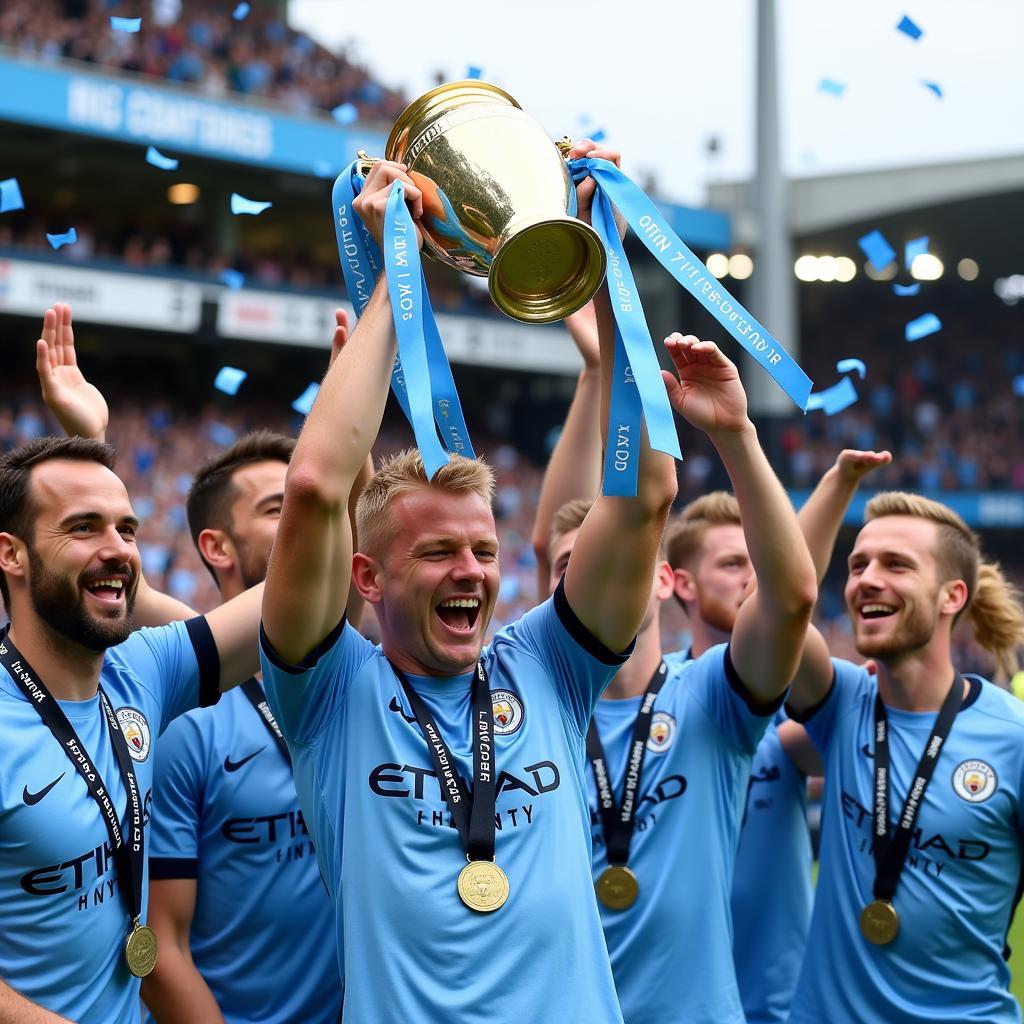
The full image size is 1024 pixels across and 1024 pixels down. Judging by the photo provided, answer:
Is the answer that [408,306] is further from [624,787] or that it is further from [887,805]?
[887,805]

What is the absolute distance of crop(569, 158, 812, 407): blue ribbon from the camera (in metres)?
2.82

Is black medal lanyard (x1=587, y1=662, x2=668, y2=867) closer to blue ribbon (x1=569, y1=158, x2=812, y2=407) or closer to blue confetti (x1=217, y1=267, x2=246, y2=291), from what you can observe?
blue ribbon (x1=569, y1=158, x2=812, y2=407)

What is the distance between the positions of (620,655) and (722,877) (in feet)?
2.89

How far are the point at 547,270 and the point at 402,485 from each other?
1.84ft

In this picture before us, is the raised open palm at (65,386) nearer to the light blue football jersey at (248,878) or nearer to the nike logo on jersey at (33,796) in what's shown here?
the light blue football jersey at (248,878)

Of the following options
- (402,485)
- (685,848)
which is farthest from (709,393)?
(685,848)

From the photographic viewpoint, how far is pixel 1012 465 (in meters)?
25.3

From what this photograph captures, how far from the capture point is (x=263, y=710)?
3.49m

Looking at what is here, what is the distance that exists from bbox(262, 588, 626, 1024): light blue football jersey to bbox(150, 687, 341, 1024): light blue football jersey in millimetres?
502

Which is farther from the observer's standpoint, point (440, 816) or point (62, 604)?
point (62, 604)

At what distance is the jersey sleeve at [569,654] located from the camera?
2.92 meters

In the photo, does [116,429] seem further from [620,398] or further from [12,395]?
[620,398]

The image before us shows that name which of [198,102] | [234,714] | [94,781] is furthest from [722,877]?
[198,102]

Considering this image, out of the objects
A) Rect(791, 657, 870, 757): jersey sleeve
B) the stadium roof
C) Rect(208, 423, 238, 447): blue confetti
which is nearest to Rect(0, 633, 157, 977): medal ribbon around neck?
Rect(791, 657, 870, 757): jersey sleeve
